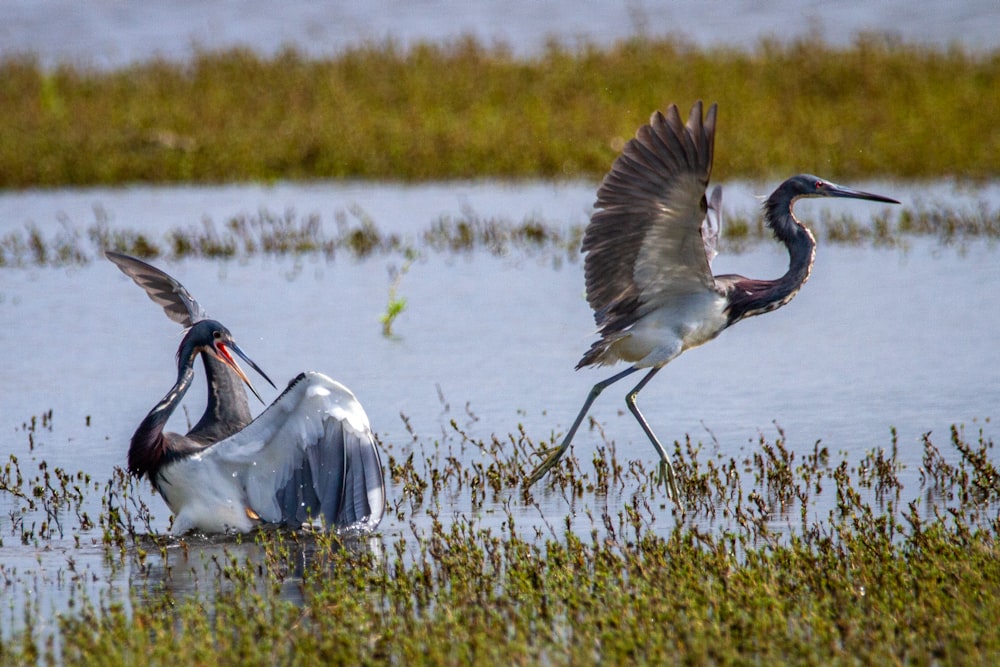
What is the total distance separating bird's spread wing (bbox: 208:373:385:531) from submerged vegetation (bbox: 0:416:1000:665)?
0.13 m

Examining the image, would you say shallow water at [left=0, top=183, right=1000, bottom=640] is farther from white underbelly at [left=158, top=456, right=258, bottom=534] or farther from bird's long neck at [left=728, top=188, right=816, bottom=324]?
bird's long neck at [left=728, top=188, right=816, bottom=324]

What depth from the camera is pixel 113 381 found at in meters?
8.66

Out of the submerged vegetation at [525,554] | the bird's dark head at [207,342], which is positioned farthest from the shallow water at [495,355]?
the bird's dark head at [207,342]

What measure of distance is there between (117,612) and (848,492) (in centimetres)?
271

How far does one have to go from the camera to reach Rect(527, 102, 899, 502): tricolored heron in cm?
590

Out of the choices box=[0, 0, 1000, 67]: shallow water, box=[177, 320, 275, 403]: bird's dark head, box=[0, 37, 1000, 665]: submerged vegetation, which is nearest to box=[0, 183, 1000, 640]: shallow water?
box=[0, 37, 1000, 665]: submerged vegetation

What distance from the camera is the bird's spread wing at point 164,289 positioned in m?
6.74

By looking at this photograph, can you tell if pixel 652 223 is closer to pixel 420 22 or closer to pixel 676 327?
pixel 676 327

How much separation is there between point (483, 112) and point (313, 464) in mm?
12064

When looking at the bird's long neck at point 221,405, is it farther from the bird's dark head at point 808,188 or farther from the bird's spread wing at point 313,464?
the bird's dark head at point 808,188

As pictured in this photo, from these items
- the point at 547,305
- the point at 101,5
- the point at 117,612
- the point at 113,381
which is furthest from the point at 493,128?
the point at 101,5

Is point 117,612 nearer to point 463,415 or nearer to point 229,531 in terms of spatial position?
point 229,531

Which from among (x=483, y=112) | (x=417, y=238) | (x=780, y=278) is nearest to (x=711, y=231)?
(x=780, y=278)

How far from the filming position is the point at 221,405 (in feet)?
20.7
